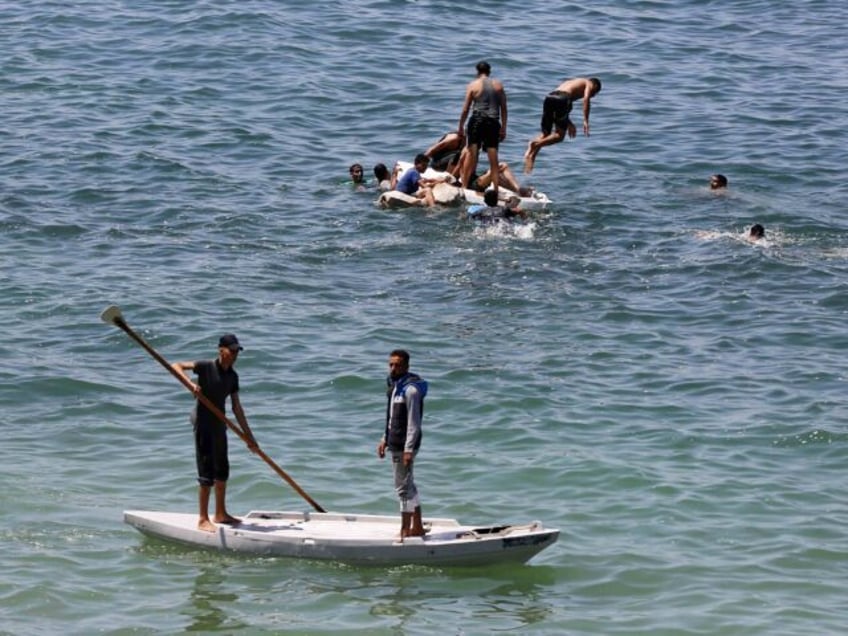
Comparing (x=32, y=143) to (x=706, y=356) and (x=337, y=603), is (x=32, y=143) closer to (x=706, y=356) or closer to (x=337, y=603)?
(x=706, y=356)

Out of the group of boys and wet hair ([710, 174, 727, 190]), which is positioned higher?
the group of boys

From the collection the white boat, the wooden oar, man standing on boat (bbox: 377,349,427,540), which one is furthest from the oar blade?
man standing on boat (bbox: 377,349,427,540)

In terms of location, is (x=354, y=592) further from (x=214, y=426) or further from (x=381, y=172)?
(x=381, y=172)

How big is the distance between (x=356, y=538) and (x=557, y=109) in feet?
44.5

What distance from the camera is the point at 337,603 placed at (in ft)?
50.3

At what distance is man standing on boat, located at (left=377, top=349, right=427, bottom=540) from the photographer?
611 inches

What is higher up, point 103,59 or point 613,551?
point 103,59

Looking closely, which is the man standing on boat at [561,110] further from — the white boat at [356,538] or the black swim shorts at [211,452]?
the black swim shorts at [211,452]

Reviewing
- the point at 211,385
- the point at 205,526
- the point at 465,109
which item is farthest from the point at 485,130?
the point at 205,526

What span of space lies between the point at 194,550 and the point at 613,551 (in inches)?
153

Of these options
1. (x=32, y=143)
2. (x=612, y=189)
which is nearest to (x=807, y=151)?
(x=612, y=189)

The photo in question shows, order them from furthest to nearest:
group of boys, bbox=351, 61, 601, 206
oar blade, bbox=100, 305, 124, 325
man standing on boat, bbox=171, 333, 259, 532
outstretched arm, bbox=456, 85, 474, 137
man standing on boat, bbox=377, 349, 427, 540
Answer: group of boys, bbox=351, 61, 601, 206, outstretched arm, bbox=456, 85, 474, 137, man standing on boat, bbox=171, 333, 259, 532, oar blade, bbox=100, 305, 124, 325, man standing on boat, bbox=377, 349, 427, 540

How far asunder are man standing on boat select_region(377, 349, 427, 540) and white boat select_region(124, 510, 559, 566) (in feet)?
0.74

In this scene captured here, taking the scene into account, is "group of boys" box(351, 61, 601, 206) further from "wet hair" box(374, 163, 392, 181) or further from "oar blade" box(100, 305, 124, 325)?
"oar blade" box(100, 305, 124, 325)
